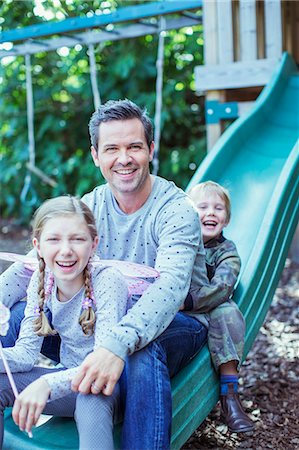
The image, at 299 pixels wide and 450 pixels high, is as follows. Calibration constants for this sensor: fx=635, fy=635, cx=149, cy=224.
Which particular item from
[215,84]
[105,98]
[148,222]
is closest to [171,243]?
[148,222]

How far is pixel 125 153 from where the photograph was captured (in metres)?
2.15

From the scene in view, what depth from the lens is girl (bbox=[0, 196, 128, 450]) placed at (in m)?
1.82

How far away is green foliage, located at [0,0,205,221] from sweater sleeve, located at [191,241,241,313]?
4.30 m

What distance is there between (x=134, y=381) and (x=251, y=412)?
1332 millimetres

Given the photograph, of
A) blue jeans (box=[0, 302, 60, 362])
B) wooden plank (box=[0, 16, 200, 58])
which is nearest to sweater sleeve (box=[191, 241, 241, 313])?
blue jeans (box=[0, 302, 60, 362])

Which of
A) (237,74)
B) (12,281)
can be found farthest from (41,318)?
(237,74)

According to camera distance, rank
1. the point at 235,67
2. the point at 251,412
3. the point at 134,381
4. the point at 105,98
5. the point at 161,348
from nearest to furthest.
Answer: the point at 134,381, the point at 161,348, the point at 251,412, the point at 235,67, the point at 105,98

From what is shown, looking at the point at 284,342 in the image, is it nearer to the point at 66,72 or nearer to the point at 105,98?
the point at 105,98

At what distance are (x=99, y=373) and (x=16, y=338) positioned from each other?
631 millimetres

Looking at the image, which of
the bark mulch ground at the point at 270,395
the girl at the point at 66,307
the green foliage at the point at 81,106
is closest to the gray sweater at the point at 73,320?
the girl at the point at 66,307

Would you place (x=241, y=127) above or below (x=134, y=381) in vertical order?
above

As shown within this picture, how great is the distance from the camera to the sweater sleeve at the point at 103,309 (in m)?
1.82

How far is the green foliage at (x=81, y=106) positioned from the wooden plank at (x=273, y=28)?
1949 mm

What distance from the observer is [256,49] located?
4836mm
